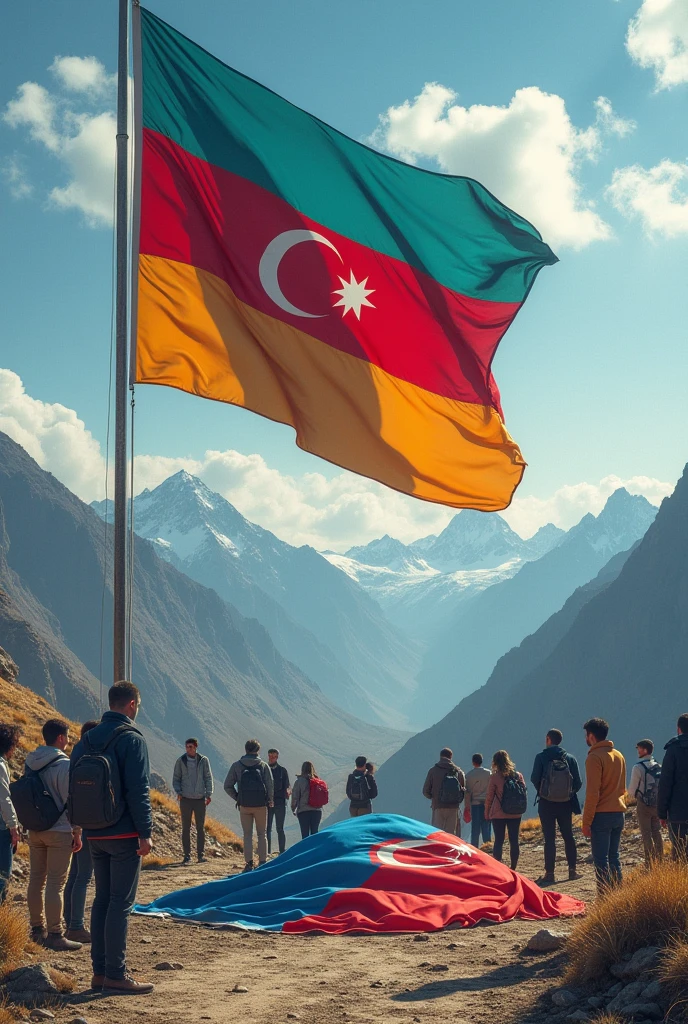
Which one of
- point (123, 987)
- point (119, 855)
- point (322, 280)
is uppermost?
point (322, 280)

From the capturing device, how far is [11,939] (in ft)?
25.0

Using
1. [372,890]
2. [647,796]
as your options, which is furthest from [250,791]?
[647,796]

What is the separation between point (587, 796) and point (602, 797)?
278mm

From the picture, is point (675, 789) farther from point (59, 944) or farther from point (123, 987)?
point (59, 944)

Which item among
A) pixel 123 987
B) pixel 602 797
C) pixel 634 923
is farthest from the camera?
pixel 602 797

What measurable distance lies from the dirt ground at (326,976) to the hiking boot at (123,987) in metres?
0.12

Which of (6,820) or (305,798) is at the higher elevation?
(305,798)

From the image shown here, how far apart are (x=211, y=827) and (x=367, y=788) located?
711cm

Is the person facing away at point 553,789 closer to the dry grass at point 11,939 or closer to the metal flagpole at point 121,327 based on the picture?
the metal flagpole at point 121,327

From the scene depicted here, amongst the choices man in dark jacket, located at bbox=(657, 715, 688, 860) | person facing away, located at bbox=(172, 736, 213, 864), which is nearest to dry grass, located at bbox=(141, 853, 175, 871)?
person facing away, located at bbox=(172, 736, 213, 864)

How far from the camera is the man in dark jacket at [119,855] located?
7.63 meters

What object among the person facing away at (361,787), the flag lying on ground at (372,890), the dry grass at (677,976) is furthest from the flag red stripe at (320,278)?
the person facing away at (361,787)

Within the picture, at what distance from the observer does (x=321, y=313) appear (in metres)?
11.2

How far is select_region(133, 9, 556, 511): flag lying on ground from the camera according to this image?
33.4ft
